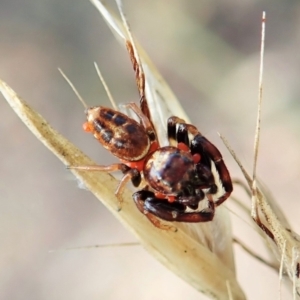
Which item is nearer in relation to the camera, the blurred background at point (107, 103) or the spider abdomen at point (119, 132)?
the spider abdomen at point (119, 132)

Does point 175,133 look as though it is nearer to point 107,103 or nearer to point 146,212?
point 146,212

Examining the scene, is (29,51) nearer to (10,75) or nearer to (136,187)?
(10,75)

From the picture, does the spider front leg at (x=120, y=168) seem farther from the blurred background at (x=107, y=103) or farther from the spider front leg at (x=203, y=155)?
the blurred background at (x=107, y=103)

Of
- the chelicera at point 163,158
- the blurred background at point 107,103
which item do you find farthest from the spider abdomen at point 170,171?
the blurred background at point 107,103

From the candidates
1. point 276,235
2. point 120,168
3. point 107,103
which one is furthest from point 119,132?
point 107,103

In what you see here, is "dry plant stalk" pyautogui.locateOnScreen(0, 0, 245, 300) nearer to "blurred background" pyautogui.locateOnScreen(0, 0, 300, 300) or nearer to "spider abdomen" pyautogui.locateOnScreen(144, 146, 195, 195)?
"spider abdomen" pyautogui.locateOnScreen(144, 146, 195, 195)

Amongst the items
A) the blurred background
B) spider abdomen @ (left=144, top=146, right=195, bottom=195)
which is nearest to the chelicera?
spider abdomen @ (left=144, top=146, right=195, bottom=195)

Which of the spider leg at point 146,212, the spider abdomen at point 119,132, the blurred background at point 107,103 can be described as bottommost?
the blurred background at point 107,103
